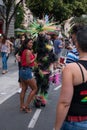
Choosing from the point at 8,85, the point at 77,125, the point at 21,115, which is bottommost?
the point at 8,85

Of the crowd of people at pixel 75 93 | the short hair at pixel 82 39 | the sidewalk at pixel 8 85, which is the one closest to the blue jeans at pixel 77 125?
the crowd of people at pixel 75 93

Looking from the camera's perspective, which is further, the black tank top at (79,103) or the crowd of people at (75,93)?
the black tank top at (79,103)

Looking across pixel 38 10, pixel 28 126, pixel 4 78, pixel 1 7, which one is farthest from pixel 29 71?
pixel 38 10

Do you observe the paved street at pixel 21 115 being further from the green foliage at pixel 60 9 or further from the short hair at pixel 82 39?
the green foliage at pixel 60 9

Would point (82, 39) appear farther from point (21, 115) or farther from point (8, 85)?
point (8, 85)

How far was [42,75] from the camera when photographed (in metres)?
9.70

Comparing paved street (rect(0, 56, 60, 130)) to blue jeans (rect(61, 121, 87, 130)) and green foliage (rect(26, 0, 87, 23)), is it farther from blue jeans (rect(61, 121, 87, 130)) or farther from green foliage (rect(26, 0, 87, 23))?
green foliage (rect(26, 0, 87, 23))

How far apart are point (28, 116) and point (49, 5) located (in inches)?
1119

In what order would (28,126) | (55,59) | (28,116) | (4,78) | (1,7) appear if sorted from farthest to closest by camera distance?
(1,7) < (4,78) < (55,59) < (28,116) < (28,126)

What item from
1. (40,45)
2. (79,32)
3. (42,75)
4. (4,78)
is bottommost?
(4,78)

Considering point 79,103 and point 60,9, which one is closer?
point 79,103

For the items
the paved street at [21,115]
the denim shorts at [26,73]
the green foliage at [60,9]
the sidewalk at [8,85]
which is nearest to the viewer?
the paved street at [21,115]

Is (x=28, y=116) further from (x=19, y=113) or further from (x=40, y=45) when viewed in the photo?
(x=40, y=45)

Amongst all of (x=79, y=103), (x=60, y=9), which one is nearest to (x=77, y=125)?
(x=79, y=103)
